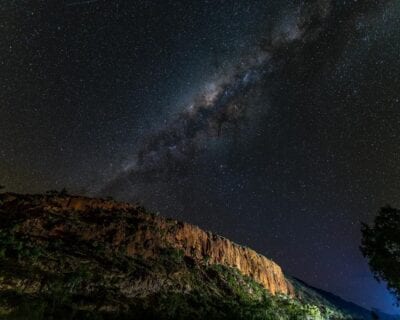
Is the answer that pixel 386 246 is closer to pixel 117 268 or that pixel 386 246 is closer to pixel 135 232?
pixel 117 268

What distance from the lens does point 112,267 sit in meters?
44.7

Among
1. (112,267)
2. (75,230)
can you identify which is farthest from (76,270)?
(75,230)

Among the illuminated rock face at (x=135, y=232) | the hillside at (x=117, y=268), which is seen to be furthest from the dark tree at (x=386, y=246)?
the illuminated rock face at (x=135, y=232)

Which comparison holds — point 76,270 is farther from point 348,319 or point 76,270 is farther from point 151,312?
point 348,319

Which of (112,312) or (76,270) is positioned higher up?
(76,270)

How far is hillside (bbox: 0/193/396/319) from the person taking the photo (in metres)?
32.6

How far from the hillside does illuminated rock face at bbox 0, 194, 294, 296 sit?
18cm

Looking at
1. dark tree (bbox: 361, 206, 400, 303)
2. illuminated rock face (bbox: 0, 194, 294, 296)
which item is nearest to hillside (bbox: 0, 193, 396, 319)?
illuminated rock face (bbox: 0, 194, 294, 296)

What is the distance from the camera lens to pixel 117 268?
45.0 m

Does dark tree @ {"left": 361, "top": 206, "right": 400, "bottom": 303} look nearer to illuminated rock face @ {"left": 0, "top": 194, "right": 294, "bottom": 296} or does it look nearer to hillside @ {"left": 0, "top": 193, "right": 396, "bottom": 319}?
hillside @ {"left": 0, "top": 193, "right": 396, "bottom": 319}

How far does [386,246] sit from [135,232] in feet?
131

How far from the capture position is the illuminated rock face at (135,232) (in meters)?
52.2

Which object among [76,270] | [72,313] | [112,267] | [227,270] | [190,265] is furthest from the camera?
[227,270]

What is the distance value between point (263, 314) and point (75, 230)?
29.5 m
